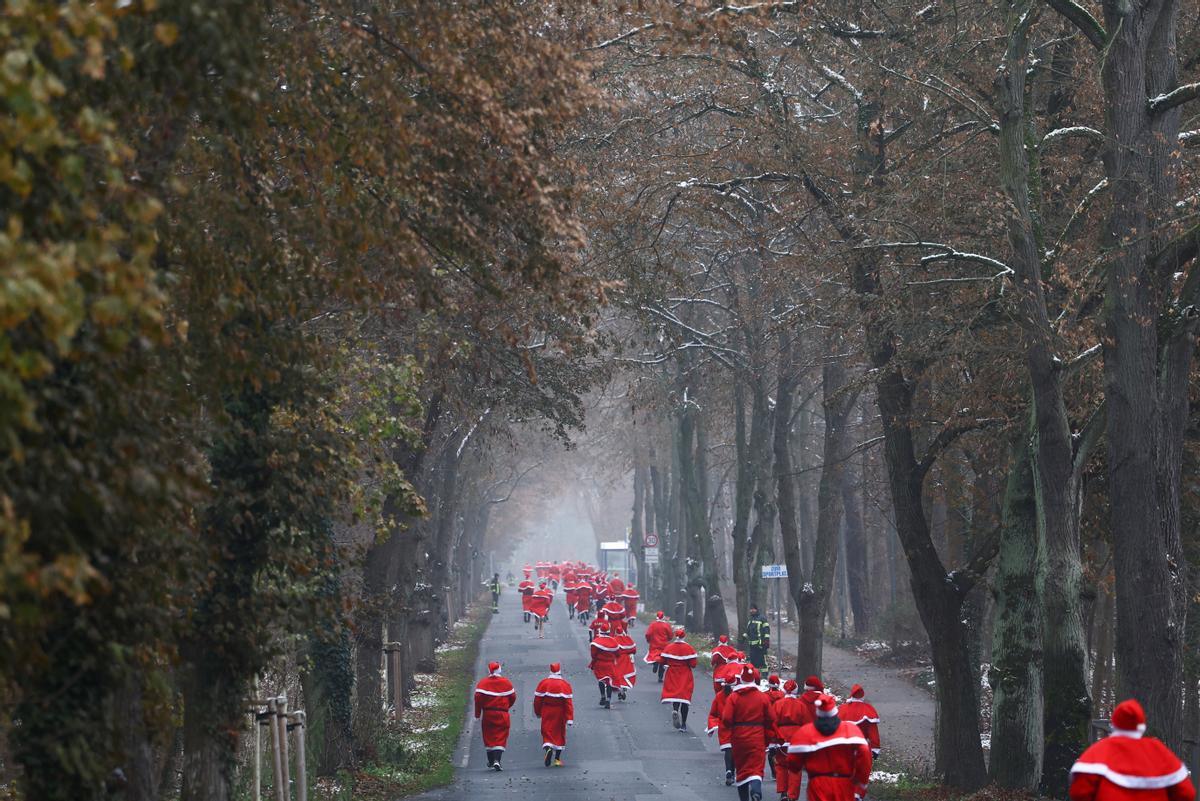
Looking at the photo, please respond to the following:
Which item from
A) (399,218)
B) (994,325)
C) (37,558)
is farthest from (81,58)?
(994,325)

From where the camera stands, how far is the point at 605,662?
3111cm

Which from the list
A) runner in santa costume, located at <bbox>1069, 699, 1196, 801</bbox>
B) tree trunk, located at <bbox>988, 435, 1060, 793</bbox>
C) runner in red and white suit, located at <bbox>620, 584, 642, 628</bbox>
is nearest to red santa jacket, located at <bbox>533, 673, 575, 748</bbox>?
tree trunk, located at <bbox>988, 435, 1060, 793</bbox>

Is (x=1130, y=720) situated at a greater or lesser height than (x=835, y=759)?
greater

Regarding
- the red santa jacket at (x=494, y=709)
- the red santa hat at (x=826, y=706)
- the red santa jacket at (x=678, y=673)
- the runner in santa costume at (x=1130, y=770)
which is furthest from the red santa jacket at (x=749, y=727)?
the runner in santa costume at (x=1130, y=770)

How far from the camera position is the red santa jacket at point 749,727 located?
19.0 metres

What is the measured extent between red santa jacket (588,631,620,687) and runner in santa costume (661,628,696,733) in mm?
3379

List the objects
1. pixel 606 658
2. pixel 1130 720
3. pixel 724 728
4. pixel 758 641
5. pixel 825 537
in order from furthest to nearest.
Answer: pixel 758 641, pixel 825 537, pixel 606 658, pixel 724 728, pixel 1130 720

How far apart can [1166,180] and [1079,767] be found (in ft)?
21.4

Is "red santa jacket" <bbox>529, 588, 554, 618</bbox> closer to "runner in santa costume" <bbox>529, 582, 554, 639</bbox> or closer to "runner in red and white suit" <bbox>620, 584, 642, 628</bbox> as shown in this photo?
"runner in santa costume" <bbox>529, 582, 554, 639</bbox>

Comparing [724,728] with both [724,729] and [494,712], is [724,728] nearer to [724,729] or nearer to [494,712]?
[724,729]

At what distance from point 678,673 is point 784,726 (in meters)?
8.59

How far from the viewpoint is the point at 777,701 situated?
19.7 metres

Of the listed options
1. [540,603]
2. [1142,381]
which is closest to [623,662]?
[1142,381]

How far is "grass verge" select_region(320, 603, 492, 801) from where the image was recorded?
65.4 feet
